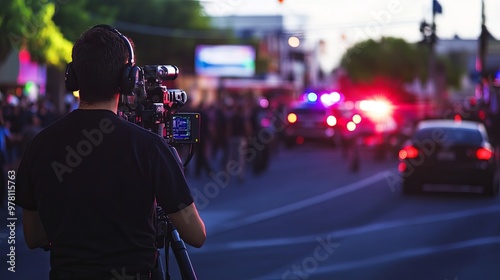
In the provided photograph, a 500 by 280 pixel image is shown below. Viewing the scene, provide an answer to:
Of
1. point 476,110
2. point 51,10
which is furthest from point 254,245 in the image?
point 51,10

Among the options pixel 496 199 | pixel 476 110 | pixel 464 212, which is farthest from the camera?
pixel 476 110

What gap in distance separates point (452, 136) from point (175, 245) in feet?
48.8

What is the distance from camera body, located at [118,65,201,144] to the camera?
512 cm

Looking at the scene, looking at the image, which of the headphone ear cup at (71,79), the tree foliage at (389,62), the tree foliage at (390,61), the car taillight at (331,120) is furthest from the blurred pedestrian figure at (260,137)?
the tree foliage at (390,61)

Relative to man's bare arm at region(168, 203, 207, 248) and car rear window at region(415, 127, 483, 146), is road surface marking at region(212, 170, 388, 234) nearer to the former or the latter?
car rear window at region(415, 127, 483, 146)

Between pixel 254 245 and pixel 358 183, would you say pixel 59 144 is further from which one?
pixel 358 183

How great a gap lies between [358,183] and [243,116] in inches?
113

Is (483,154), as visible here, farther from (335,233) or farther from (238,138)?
(335,233)

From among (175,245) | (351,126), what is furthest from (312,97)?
(175,245)

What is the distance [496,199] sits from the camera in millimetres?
18594

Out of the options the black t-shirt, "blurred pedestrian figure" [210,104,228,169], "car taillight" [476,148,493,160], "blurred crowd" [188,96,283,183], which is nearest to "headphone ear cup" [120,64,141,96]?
the black t-shirt

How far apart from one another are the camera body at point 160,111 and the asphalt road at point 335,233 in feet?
14.4

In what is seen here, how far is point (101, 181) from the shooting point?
12.3ft

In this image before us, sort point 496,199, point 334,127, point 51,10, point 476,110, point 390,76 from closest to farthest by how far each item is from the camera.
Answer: point 496,199
point 476,110
point 51,10
point 334,127
point 390,76
